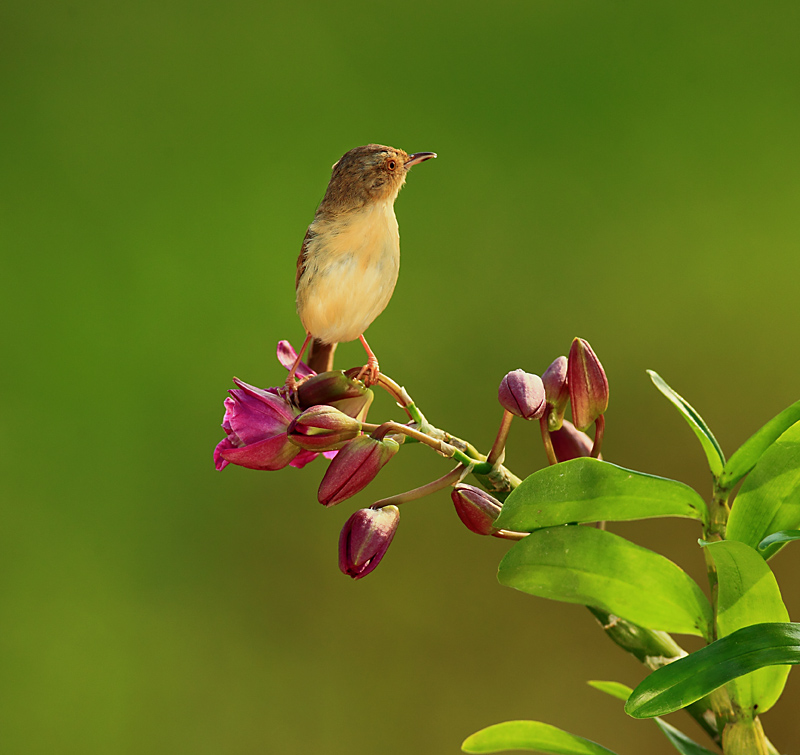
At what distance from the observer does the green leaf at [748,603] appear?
14.1 inches

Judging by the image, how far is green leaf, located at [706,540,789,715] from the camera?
36 centimetres

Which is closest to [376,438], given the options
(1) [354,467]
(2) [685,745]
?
(1) [354,467]

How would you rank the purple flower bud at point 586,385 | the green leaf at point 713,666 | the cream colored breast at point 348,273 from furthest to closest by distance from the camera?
the cream colored breast at point 348,273 < the purple flower bud at point 586,385 < the green leaf at point 713,666

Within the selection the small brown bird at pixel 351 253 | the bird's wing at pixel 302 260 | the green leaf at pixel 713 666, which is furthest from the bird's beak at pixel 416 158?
the green leaf at pixel 713 666

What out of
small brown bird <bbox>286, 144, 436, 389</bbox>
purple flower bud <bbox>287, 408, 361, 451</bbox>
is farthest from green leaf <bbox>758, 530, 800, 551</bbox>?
small brown bird <bbox>286, 144, 436, 389</bbox>

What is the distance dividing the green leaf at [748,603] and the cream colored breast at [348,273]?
39 centimetres

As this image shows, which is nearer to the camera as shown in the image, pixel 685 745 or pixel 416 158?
pixel 685 745

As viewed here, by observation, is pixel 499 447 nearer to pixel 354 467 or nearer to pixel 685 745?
pixel 354 467

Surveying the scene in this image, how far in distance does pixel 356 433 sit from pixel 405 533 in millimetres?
1404

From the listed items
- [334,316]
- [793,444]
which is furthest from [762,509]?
[334,316]

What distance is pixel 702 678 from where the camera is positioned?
1.11ft

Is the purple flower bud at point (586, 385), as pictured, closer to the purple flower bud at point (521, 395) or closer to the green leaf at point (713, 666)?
the purple flower bud at point (521, 395)

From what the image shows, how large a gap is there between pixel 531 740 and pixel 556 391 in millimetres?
200

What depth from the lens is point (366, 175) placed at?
73 centimetres
